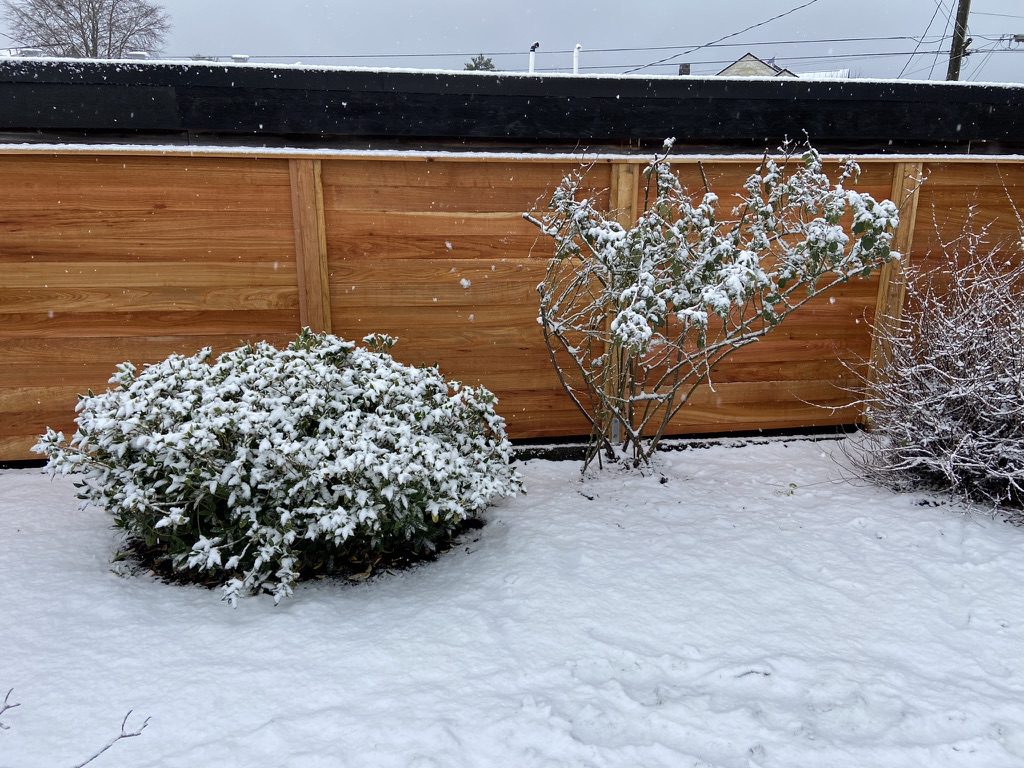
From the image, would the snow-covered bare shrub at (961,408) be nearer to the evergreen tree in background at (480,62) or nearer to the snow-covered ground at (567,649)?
the snow-covered ground at (567,649)

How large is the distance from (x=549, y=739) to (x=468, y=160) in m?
3.02

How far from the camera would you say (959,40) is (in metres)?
14.7

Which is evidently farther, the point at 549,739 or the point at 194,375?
the point at 194,375

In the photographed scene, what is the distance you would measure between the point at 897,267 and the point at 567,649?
3528 millimetres

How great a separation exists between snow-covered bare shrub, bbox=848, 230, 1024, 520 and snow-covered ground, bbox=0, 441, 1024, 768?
24 centimetres

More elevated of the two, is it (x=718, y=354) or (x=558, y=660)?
(x=718, y=354)

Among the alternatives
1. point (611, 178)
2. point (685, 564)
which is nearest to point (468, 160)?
point (611, 178)

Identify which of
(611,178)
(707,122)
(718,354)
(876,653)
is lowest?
(876,653)

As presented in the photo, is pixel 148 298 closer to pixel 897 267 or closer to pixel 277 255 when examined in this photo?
pixel 277 255

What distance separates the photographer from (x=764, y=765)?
1.85 meters

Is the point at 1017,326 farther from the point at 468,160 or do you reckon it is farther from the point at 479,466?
the point at 468,160

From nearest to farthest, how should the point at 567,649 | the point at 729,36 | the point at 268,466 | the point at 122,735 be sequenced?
the point at 122,735 → the point at 567,649 → the point at 268,466 → the point at 729,36

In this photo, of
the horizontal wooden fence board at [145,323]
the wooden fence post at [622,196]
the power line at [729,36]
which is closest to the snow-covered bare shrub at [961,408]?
the wooden fence post at [622,196]

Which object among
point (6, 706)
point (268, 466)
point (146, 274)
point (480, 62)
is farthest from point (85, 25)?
point (6, 706)
